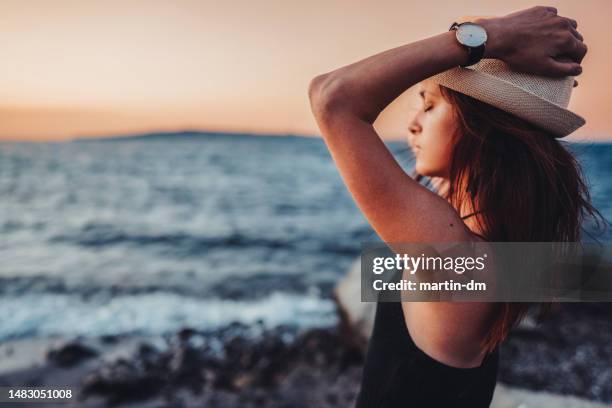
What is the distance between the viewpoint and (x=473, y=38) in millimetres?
1188

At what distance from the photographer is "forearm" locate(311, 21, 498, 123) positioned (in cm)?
114

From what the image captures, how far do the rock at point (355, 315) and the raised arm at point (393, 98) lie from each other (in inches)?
188

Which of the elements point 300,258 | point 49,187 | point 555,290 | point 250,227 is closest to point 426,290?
point 555,290

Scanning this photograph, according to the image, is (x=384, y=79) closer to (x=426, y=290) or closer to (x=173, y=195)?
(x=426, y=290)

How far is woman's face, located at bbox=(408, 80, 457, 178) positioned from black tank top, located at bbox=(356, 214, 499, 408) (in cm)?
39

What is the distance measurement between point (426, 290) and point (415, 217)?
0.85 feet

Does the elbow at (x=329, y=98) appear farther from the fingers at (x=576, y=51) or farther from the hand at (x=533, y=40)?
the fingers at (x=576, y=51)

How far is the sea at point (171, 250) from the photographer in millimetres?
8023

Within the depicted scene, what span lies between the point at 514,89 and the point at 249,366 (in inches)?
217

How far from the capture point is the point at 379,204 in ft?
3.77

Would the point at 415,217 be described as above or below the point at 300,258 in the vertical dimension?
above

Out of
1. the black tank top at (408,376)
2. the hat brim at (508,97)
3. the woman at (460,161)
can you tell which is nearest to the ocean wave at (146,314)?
the black tank top at (408,376)

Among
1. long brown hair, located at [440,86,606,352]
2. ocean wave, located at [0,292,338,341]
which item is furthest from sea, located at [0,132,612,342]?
long brown hair, located at [440,86,606,352]

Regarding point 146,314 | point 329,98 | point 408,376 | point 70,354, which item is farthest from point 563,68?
point 146,314
